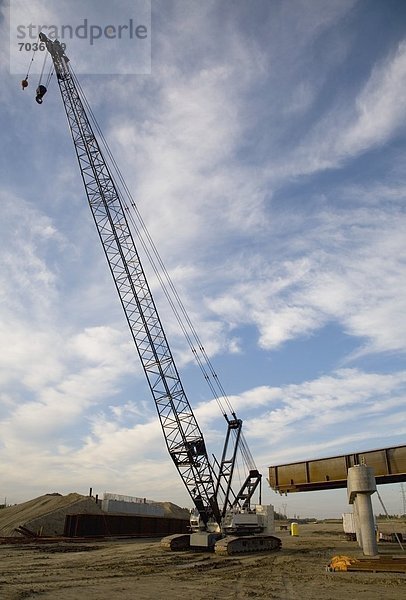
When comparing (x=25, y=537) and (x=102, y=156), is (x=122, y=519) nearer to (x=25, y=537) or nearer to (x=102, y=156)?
(x=25, y=537)

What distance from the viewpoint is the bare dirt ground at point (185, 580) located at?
1302 centimetres

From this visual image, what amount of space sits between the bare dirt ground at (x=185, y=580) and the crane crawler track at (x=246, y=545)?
2.60 meters

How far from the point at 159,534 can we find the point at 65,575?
36.4m

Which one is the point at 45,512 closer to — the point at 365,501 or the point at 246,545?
the point at 246,545

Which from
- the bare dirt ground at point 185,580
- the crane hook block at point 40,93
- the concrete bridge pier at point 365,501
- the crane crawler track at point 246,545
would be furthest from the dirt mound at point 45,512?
the crane hook block at point 40,93

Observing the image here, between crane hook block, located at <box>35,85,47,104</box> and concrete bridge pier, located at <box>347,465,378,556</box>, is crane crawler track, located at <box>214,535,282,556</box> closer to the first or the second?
concrete bridge pier, located at <box>347,465,378,556</box>

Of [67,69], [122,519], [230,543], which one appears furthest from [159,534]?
[67,69]

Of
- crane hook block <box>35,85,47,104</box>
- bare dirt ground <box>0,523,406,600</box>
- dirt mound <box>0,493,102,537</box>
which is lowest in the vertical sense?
bare dirt ground <box>0,523,406,600</box>

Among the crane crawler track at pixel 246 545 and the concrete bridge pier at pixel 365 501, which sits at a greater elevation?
the concrete bridge pier at pixel 365 501

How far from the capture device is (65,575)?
16.9 metres

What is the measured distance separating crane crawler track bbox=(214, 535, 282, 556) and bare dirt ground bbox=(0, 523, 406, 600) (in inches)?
102

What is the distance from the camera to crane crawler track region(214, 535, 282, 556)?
25.8 meters

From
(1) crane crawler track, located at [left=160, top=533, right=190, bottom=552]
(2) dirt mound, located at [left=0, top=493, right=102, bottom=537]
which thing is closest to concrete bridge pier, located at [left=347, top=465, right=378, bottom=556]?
(1) crane crawler track, located at [left=160, top=533, right=190, bottom=552]

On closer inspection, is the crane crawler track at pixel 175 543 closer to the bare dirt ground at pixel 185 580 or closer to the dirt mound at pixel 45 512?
the bare dirt ground at pixel 185 580
